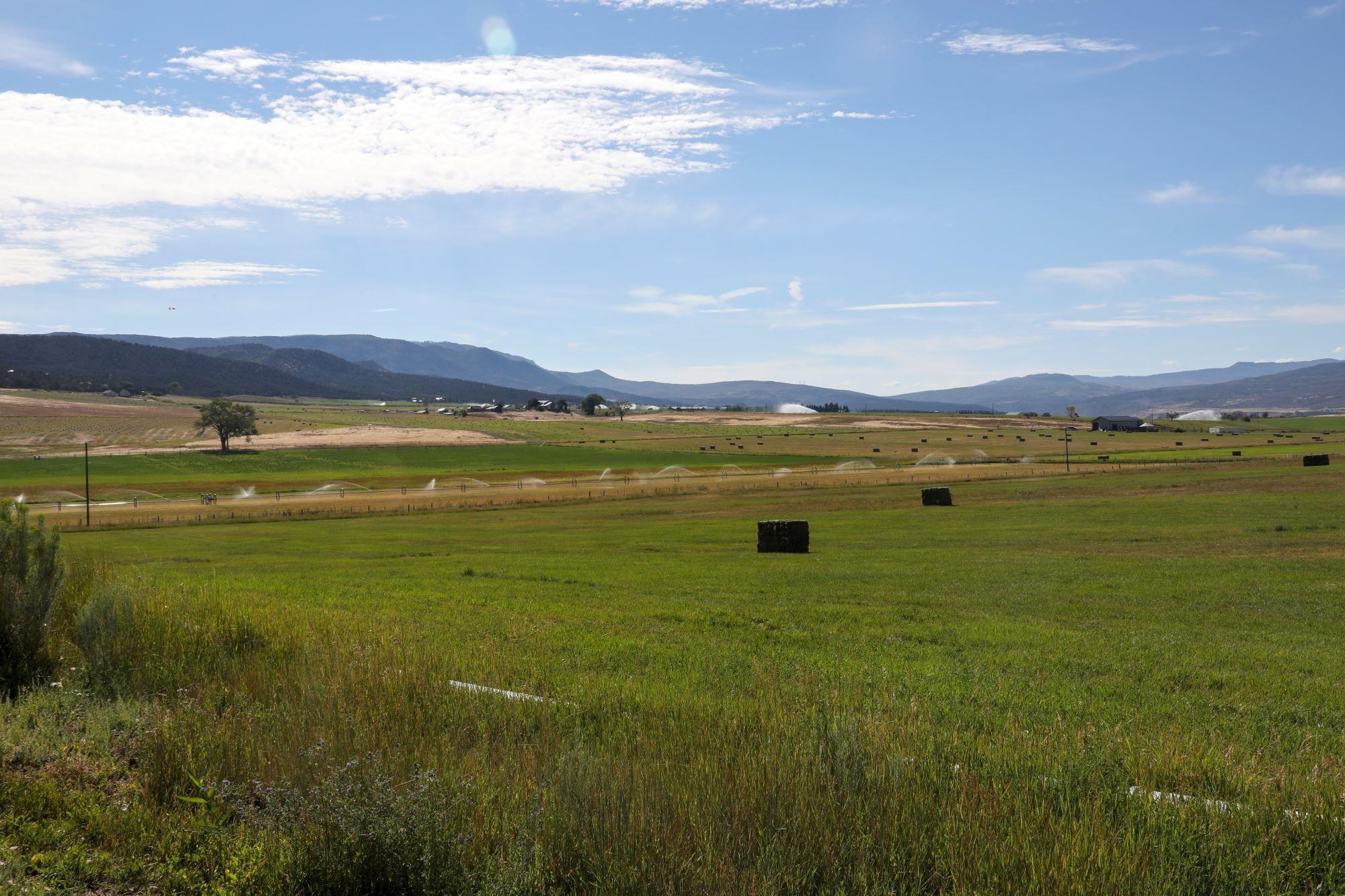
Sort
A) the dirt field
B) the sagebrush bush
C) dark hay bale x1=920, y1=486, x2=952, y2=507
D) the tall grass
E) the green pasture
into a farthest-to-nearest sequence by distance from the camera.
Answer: the dirt field
the green pasture
dark hay bale x1=920, y1=486, x2=952, y2=507
the sagebrush bush
the tall grass

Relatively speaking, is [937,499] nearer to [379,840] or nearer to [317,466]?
[379,840]

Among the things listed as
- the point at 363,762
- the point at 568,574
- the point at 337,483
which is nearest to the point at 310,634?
the point at 363,762

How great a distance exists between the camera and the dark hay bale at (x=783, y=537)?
3444cm

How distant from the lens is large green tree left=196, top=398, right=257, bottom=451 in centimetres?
14762

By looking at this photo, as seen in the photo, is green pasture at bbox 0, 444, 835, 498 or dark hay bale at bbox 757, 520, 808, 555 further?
green pasture at bbox 0, 444, 835, 498

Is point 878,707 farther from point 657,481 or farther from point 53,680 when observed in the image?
point 657,481

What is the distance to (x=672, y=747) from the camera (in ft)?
23.4

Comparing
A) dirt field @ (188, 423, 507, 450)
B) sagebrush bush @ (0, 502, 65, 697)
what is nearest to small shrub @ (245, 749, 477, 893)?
sagebrush bush @ (0, 502, 65, 697)

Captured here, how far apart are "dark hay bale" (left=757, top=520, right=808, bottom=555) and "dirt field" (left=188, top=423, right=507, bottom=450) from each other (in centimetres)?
13125

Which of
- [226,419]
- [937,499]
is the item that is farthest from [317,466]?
[937,499]

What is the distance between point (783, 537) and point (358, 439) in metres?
150

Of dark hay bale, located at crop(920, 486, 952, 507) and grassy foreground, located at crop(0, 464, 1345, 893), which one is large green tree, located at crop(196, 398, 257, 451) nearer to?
dark hay bale, located at crop(920, 486, 952, 507)

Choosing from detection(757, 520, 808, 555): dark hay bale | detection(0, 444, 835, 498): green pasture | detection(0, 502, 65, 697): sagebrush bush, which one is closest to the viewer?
detection(0, 502, 65, 697): sagebrush bush

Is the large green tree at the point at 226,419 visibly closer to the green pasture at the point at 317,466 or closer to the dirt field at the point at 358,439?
the dirt field at the point at 358,439
